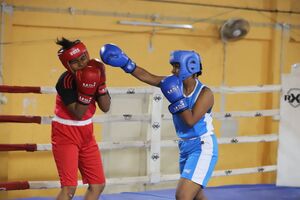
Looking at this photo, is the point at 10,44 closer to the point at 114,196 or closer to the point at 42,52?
the point at 42,52

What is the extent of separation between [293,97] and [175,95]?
2.27 metres

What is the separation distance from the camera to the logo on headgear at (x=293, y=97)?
4.65 metres

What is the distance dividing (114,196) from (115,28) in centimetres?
177

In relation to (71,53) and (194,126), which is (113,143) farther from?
(71,53)

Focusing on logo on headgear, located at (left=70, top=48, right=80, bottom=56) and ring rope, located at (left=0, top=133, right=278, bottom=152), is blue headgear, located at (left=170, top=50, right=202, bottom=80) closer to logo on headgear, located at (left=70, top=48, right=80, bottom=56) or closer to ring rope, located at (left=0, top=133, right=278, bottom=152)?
logo on headgear, located at (left=70, top=48, right=80, bottom=56)

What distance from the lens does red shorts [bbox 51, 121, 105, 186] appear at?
112 inches

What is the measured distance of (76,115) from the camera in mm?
2836

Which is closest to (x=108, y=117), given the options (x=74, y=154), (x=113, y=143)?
(x=113, y=143)

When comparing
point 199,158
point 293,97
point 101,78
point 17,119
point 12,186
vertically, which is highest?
point 101,78

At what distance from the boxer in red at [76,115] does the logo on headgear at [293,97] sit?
245 centimetres

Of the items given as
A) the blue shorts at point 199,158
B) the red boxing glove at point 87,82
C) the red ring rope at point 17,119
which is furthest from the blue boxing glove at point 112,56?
the red ring rope at point 17,119

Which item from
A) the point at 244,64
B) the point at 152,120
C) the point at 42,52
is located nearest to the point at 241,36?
the point at 244,64

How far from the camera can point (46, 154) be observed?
15.2 feet

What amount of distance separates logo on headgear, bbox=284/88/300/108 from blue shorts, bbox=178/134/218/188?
1.97 m
